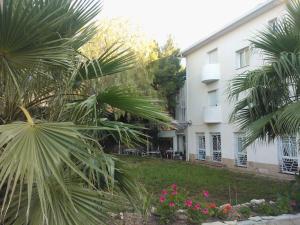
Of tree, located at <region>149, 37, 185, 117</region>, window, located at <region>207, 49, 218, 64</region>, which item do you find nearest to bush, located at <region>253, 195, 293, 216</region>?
window, located at <region>207, 49, 218, 64</region>

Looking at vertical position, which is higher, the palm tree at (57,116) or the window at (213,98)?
the window at (213,98)

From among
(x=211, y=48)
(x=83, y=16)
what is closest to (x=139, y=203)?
(x=83, y=16)

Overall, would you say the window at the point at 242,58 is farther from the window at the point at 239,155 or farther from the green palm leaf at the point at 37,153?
the green palm leaf at the point at 37,153

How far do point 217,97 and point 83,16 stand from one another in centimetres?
1904

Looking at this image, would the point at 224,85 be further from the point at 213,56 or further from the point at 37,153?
the point at 37,153

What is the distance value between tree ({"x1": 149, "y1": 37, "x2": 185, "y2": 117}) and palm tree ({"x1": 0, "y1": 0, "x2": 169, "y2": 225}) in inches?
909

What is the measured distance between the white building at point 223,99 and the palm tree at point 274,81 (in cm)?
834

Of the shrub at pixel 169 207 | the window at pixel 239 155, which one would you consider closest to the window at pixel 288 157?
the window at pixel 239 155

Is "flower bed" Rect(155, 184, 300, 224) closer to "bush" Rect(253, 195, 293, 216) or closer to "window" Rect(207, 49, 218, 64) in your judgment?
"bush" Rect(253, 195, 293, 216)

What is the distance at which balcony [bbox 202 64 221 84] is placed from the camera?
22.3 m

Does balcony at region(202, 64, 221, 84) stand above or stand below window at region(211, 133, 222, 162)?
above

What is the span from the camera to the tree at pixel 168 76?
28.5 meters

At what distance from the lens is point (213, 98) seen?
921 inches

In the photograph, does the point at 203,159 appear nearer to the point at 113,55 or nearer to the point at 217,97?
the point at 217,97
